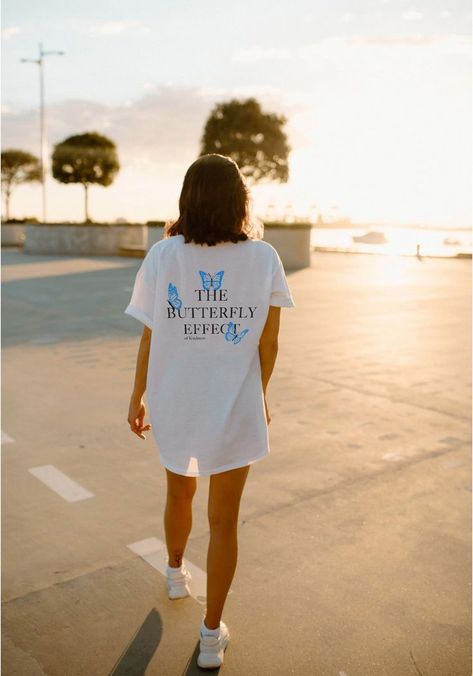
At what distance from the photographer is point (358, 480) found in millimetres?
3832

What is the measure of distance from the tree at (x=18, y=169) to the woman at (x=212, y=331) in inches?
1434

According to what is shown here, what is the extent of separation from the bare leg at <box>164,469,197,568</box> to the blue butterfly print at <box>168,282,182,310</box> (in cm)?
65

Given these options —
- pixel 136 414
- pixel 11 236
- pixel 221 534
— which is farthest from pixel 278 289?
pixel 11 236

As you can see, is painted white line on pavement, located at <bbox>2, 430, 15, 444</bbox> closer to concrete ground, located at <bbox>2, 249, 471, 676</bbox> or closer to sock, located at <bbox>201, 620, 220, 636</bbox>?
concrete ground, located at <bbox>2, 249, 471, 676</bbox>

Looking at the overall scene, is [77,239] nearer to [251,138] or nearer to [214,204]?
[251,138]

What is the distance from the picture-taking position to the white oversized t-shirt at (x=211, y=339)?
2164mm

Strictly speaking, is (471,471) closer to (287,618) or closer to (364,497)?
(364,497)

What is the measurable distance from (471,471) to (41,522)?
2553 millimetres

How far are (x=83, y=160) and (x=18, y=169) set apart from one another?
9796 mm

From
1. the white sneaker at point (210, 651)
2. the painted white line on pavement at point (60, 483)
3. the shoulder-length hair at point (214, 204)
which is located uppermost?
the shoulder-length hair at point (214, 204)

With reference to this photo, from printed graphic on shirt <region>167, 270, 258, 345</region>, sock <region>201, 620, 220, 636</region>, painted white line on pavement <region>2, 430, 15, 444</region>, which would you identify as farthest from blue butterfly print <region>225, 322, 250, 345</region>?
painted white line on pavement <region>2, 430, 15, 444</region>

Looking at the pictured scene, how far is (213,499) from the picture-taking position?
2.28 m

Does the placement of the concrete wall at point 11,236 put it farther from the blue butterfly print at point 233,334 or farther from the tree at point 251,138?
the blue butterfly print at point 233,334

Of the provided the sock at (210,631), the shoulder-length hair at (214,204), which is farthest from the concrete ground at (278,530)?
the shoulder-length hair at (214,204)
